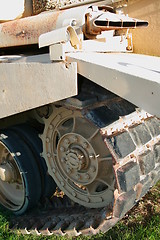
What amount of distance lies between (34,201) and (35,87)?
127 cm

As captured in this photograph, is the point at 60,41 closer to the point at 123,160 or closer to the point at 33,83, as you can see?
the point at 33,83

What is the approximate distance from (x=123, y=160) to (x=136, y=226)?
1.17 meters

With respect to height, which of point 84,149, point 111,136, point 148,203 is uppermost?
point 111,136

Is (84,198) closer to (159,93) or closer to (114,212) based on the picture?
(114,212)

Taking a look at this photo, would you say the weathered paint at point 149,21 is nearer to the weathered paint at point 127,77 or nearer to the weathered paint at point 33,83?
the weathered paint at point 127,77

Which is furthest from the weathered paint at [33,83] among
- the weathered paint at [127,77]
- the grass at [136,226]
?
the grass at [136,226]

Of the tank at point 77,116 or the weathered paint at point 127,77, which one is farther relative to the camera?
the tank at point 77,116

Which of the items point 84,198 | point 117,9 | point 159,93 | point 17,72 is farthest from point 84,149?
point 117,9

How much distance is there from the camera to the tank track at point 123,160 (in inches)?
93.8

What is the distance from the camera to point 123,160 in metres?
2.40

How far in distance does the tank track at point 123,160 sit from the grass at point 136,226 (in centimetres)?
21

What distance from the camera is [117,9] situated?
3.13 meters

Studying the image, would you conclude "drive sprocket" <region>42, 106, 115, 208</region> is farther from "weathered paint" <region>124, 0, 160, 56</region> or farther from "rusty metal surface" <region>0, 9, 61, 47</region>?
"weathered paint" <region>124, 0, 160, 56</region>

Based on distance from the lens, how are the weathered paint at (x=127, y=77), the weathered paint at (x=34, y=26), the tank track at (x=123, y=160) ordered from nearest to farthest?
the weathered paint at (x=127, y=77) < the tank track at (x=123, y=160) < the weathered paint at (x=34, y=26)
